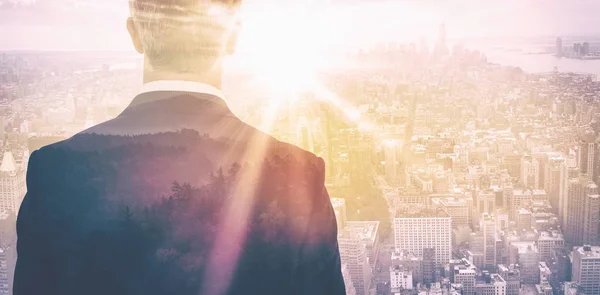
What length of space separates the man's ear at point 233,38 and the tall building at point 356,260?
2120 millimetres

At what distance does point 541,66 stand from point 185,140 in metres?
3.10

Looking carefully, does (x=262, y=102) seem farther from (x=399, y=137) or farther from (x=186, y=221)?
(x=186, y=221)

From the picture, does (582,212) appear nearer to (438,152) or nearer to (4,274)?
(438,152)

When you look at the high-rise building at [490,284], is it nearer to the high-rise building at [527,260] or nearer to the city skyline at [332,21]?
the high-rise building at [527,260]

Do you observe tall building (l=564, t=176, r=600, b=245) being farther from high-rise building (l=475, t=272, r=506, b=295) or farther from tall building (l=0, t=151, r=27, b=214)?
tall building (l=0, t=151, r=27, b=214)

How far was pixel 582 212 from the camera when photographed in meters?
3.13

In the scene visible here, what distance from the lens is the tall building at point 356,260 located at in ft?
9.20

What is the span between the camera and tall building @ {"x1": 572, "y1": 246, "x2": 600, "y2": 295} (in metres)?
3.04

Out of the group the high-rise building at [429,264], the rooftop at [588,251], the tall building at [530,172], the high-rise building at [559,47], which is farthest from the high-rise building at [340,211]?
the high-rise building at [559,47]

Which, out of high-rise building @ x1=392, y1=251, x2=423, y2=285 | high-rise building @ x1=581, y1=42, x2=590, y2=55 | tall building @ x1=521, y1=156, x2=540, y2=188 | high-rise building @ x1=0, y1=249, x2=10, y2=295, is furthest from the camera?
high-rise building @ x1=581, y1=42, x2=590, y2=55

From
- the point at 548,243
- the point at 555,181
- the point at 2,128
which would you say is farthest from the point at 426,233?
the point at 2,128

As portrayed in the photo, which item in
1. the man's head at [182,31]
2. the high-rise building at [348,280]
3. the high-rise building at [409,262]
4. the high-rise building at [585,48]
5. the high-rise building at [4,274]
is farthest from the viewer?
the high-rise building at [585,48]

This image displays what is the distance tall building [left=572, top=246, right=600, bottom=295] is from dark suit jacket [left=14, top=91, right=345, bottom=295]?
2.69 m

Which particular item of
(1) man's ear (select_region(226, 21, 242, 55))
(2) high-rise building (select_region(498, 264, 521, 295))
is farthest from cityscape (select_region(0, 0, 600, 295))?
(1) man's ear (select_region(226, 21, 242, 55))
